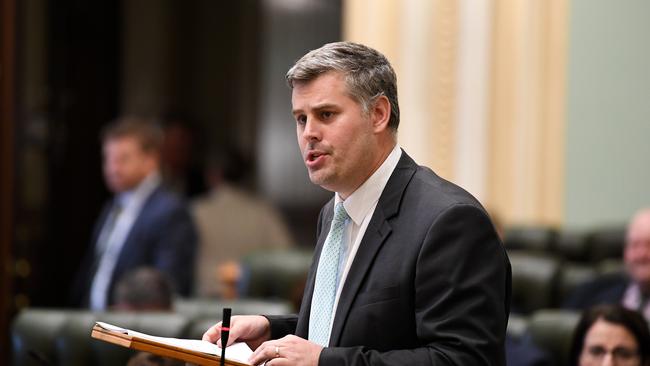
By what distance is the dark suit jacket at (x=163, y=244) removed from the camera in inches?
217

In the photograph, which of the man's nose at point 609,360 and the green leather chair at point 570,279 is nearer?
the man's nose at point 609,360

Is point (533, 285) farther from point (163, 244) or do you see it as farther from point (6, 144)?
point (6, 144)

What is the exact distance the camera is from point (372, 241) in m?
2.30

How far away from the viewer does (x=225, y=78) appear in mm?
9602

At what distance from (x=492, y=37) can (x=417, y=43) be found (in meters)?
0.44

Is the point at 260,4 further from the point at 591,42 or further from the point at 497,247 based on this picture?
the point at 497,247

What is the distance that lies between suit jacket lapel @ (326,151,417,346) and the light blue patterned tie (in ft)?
0.22

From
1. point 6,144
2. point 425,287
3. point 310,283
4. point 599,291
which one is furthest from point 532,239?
point 425,287

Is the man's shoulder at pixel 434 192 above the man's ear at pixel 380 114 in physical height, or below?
below

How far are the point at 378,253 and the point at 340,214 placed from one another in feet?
0.61

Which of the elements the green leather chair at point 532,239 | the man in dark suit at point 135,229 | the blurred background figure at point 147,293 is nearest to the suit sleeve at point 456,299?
the blurred background figure at point 147,293

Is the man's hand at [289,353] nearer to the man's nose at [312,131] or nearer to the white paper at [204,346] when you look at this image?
the white paper at [204,346]

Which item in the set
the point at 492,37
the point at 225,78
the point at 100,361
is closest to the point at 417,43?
the point at 492,37

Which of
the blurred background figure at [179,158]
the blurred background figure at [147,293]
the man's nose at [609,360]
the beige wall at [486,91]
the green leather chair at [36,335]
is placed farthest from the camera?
the blurred background figure at [179,158]
